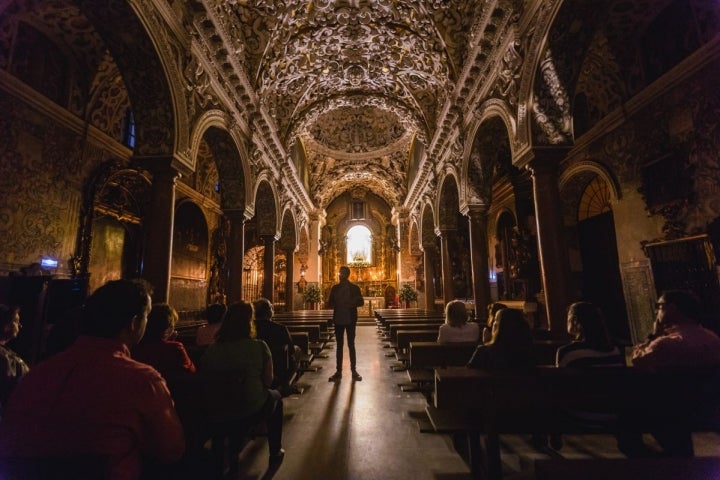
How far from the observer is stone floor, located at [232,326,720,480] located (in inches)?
98.5

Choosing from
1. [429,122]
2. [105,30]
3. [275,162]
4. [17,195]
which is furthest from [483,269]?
[17,195]

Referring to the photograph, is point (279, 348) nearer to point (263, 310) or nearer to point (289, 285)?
point (263, 310)

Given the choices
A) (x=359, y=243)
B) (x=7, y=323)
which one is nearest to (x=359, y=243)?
(x=359, y=243)

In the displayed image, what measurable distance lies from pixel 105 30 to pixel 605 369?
23.2ft

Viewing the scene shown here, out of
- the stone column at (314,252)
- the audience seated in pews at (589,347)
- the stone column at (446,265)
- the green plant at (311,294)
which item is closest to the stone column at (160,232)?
the audience seated in pews at (589,347)

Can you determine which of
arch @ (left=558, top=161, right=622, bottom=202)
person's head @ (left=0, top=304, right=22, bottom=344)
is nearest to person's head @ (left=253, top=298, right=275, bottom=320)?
person's head @ (left=0, top=304, right=22, bottom=344)

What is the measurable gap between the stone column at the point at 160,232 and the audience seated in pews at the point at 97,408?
4.88 m

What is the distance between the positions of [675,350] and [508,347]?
42.2 inches

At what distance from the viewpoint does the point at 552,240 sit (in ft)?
18.2

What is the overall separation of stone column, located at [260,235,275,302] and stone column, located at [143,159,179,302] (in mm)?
6532

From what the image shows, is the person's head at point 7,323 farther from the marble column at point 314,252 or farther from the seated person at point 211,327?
the marble column at point 314,252

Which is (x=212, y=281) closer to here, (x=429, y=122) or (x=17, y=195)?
(x=17, y=195)

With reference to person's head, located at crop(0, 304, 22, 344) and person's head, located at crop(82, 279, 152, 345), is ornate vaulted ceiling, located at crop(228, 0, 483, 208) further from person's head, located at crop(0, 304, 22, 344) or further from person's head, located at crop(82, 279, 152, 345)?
person's head, located at crop(82, 279, 152, 345)

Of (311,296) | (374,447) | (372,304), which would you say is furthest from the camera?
(372,304)
